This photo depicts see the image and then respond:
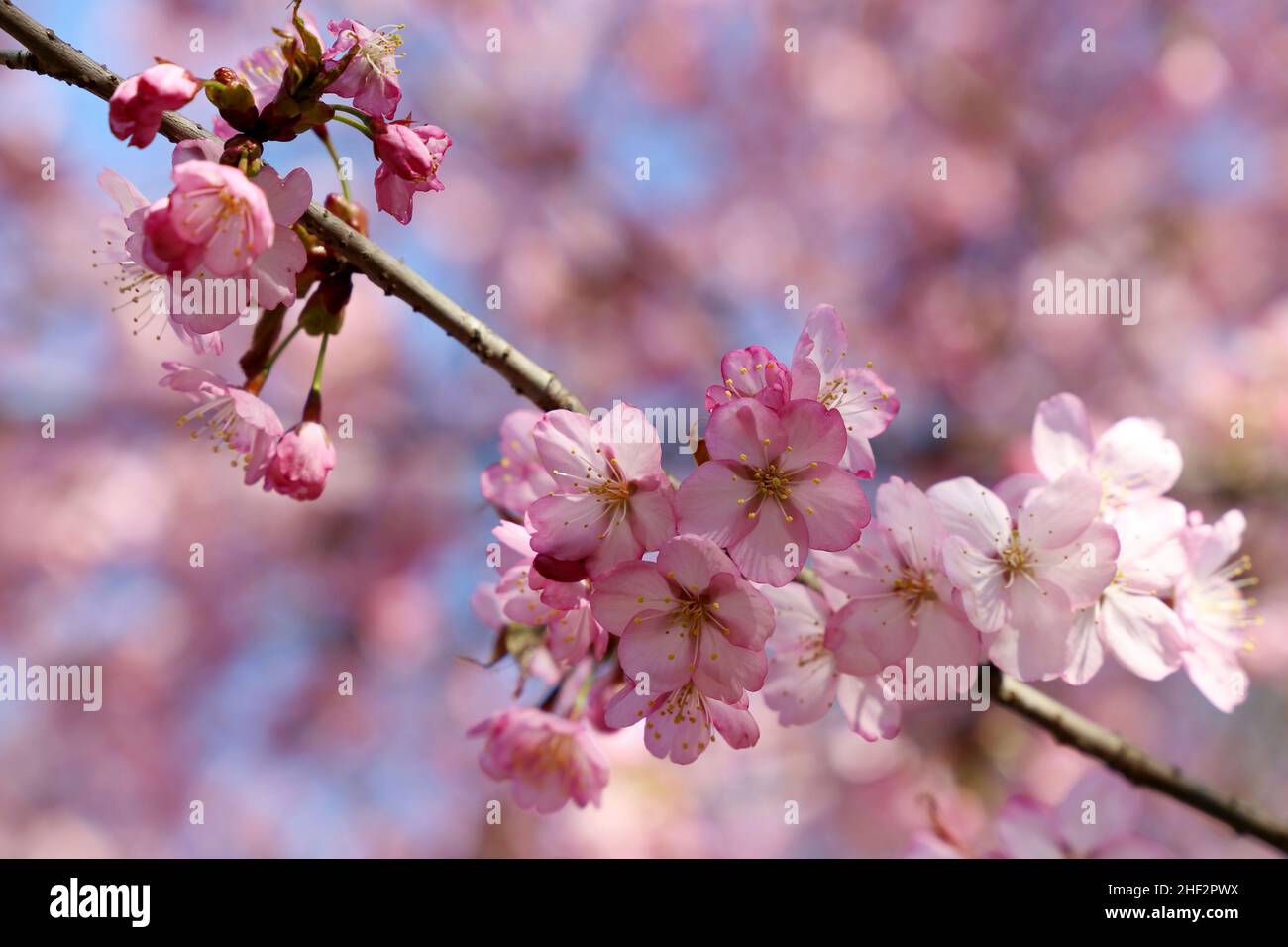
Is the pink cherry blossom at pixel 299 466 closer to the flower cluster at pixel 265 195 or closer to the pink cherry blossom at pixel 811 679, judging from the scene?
the flower cluster at pixel 265 195

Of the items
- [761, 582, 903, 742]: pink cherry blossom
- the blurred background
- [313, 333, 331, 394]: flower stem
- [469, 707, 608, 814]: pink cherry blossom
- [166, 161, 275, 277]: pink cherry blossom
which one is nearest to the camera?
[166, 161, 275, 277]: pink cherry blossom

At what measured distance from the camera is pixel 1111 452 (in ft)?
4.15

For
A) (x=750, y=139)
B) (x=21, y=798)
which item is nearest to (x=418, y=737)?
(x=21, y=798)

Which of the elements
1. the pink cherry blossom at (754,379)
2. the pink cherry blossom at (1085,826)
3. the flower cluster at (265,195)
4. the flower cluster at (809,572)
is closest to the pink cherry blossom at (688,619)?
the flower cluster at (809,572)

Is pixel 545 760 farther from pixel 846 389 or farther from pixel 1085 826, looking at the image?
pixel 1085 826

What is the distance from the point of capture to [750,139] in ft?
16.3

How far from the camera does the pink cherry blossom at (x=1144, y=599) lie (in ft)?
3.76

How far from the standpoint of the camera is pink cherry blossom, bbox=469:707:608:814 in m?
1.33

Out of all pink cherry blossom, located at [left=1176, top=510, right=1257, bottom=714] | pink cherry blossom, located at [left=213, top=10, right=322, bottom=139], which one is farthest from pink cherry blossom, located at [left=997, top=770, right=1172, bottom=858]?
pink cherry blossom, located at [left=213, top=10, right=322, bottom=139]

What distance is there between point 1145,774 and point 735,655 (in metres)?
0.69

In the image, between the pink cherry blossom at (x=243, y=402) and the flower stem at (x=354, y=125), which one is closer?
the flower stem at (x=354, y=125)

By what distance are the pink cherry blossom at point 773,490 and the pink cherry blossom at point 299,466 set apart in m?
0.46

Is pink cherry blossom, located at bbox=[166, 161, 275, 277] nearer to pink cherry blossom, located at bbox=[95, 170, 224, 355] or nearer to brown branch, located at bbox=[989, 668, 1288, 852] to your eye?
pink cherry blossom, located at bbox=[95, 170, 224, 355]

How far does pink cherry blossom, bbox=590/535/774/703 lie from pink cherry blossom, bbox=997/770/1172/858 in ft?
2.76
